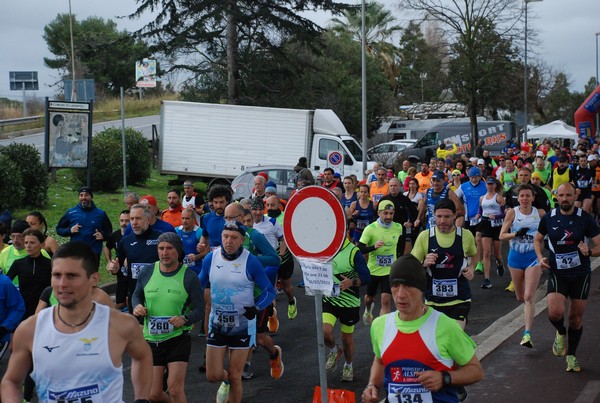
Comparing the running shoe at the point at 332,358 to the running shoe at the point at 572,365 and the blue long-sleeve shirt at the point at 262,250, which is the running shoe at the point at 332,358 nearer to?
the blue long-sleeve shirt at the point at 262,250

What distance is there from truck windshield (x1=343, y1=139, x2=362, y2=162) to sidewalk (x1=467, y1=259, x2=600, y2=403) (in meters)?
18.2

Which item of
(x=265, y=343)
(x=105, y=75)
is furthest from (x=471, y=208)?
(x=105, y=75)

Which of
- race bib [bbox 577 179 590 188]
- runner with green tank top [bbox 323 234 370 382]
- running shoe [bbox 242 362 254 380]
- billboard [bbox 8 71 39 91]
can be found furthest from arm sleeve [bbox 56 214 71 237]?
billboard [bbox 8 71 39 91]

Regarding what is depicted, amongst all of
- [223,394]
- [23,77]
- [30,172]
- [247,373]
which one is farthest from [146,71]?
[23,77]

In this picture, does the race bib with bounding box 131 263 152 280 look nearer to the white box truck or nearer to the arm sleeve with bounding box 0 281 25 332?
the arm sleeve with bounding box 0 281 25 332

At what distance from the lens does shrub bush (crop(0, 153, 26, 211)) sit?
19875mm

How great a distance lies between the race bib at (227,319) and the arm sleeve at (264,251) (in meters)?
1.22

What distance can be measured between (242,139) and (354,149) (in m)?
3.92

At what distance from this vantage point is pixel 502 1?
3953 centimetres

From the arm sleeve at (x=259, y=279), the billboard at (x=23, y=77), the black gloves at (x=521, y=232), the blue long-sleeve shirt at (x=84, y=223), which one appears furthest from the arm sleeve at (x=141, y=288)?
the billboard at (x=23, y=77)

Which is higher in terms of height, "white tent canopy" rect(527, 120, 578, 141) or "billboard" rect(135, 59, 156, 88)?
"white tent canopy" rect(527, 120, 578, 141)

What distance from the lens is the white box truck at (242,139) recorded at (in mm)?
29953

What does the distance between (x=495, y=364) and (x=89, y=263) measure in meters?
6.27

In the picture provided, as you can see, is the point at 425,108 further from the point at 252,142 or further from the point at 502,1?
the point at 252,142
